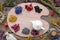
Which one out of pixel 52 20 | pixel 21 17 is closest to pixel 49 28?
pixel 52 20

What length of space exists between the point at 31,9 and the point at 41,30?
4.6 inches

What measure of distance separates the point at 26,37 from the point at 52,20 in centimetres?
16

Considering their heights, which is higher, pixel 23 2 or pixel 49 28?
pixel 23 2

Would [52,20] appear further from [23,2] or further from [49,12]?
[23,2]

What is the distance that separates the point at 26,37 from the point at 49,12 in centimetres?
17

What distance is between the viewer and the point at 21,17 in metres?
1.39

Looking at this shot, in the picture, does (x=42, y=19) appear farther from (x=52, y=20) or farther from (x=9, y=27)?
(x=9, y=27)

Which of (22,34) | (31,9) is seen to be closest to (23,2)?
(31,9)

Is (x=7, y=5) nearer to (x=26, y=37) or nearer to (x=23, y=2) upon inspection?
(x=23, y=2)

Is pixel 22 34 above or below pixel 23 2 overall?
below

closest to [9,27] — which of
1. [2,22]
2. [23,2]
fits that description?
[2,22]

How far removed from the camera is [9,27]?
139cm

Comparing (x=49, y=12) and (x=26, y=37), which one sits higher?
(x=49, y=12)

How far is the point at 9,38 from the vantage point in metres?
1.38
